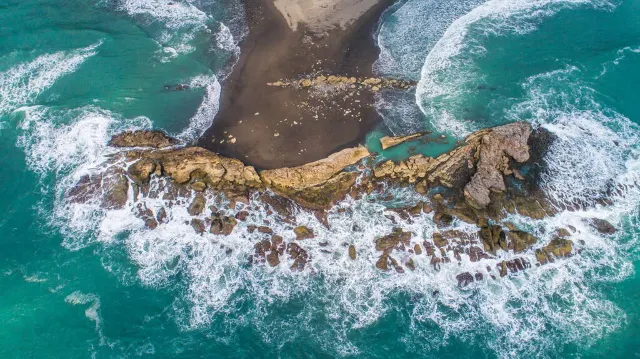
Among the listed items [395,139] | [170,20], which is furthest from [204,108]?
[395,139]

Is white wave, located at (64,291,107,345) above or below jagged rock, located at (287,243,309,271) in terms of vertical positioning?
below

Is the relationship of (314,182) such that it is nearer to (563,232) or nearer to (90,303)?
(90,303)

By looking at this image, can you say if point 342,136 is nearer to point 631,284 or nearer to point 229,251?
point 229,251

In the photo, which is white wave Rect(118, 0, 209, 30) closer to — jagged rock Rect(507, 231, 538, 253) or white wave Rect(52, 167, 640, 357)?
white wave Rect(52, 167, 640, 357)

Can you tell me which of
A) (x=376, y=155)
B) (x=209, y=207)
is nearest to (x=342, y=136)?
(x=376, y=155)

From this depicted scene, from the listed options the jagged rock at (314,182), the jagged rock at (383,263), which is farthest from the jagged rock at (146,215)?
the jagged rock at (383,263)

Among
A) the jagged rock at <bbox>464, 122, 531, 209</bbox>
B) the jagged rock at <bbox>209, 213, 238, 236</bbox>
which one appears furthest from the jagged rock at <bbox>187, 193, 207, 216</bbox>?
the jagged rock at <bbox>464, 122, 531, 209</bbox>
